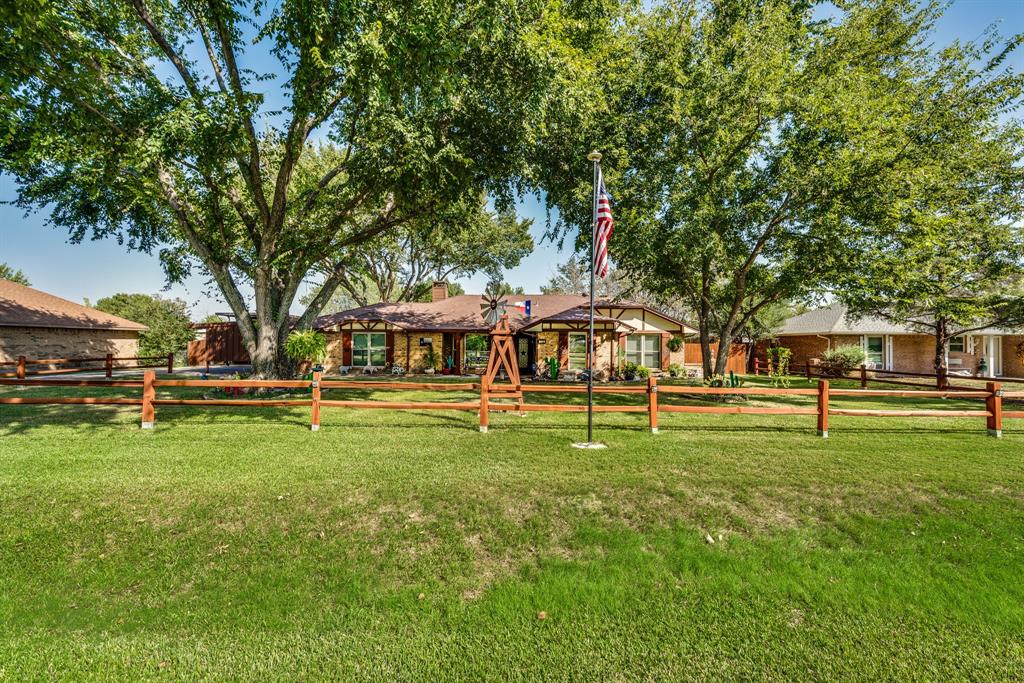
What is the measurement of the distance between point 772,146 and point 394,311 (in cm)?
1835

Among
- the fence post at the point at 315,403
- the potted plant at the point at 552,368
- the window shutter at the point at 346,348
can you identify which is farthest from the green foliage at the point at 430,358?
the fence post at the point at 315,403

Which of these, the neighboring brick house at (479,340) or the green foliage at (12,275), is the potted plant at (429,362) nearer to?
the neighboring brick house at (479,340)

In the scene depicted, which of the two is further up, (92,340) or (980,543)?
(92,340)

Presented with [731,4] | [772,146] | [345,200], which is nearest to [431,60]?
[345,200]

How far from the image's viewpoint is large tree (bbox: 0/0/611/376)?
8570mm

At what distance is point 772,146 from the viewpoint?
12.1 meters

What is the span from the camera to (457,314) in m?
24.1

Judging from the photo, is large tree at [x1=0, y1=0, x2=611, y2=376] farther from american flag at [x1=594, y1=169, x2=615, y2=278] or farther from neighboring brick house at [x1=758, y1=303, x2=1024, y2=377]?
neighboring brick house at [x1=758, y1=303, x2=1024, y2=377]

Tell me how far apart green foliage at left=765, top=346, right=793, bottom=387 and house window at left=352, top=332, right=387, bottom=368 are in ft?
59.1

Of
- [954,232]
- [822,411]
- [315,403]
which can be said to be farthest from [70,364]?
[954,232]

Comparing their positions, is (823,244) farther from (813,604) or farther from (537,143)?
(813,604)

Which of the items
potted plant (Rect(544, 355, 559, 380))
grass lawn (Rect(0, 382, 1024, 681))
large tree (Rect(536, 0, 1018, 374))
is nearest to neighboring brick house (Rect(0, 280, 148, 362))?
grass lawn (Rect(0, 382, 1024, 681))

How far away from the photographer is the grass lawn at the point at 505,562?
10.8 ft

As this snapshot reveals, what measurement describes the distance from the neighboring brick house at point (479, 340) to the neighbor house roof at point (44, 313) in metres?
11.7
